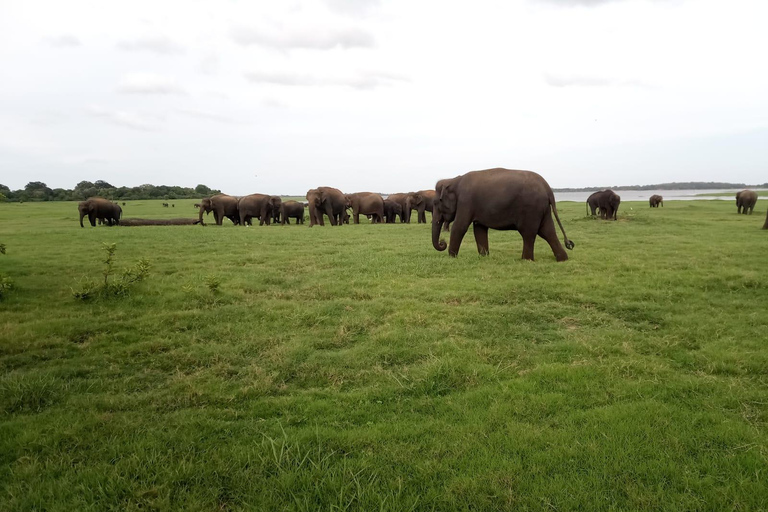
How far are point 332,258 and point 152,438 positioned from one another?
29.2ft

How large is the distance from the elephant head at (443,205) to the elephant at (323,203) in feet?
50.7

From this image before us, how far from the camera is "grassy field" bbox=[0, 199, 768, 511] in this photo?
3008mm

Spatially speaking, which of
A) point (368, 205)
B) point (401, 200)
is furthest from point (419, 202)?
point (368, 205)

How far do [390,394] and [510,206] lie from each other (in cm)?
805

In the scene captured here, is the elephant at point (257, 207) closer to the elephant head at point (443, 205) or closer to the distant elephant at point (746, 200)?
the elephant head at point (443, 205)

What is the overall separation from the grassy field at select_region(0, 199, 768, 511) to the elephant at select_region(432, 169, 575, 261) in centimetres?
248

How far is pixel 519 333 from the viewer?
614 centimetres

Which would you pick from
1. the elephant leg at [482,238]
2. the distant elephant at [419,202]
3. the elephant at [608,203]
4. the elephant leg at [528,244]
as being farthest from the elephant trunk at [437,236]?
the distant elephant at [419,202]

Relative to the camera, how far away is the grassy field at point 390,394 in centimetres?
301

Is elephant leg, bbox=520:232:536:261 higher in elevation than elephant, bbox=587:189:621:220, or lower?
lower

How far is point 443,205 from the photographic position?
12.8 m

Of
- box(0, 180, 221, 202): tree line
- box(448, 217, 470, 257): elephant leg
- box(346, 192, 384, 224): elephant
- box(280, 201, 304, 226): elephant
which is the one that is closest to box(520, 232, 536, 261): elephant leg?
box(448, 217, 470, 257): elephant leg

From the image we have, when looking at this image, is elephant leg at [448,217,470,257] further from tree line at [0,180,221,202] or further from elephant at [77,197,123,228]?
tree line at [0,180,221,202]

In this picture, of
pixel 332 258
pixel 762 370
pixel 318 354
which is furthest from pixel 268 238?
pixel 762 370
